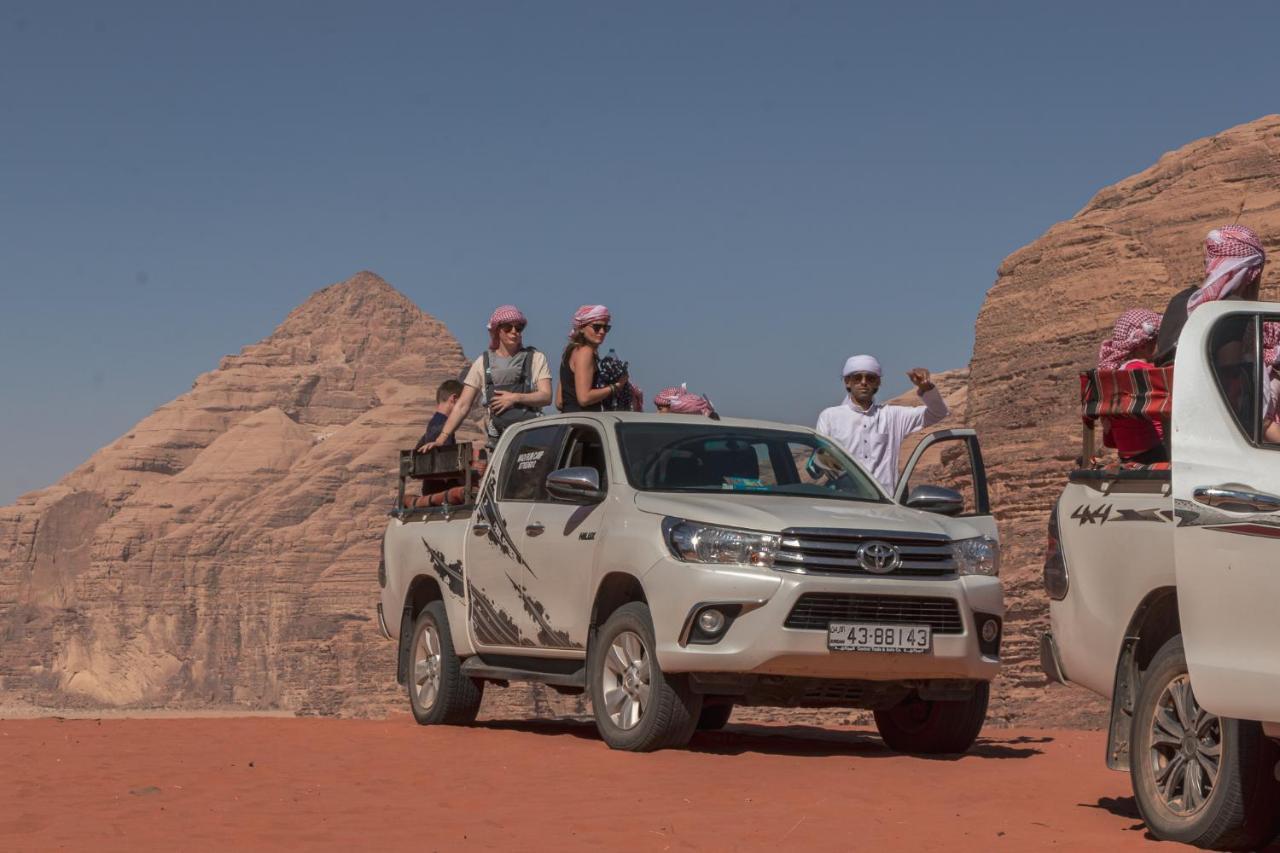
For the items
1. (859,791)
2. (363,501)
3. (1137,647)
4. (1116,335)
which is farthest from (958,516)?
(363,501)

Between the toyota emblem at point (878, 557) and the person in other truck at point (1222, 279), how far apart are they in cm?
201

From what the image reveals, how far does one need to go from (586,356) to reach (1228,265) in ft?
17.4

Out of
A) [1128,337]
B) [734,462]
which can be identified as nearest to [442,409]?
[734,462]

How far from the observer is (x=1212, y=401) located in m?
6.32

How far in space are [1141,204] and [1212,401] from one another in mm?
53463

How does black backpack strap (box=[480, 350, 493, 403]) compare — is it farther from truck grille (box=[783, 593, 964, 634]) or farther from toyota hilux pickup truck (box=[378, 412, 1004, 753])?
truck grille (box=[783, 593, 964, 634])

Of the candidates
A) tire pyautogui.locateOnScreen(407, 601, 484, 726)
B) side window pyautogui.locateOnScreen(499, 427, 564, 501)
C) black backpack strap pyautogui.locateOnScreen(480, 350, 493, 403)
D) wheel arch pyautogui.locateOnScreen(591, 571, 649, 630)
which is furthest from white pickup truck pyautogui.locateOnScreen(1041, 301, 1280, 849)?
black backpack strap pyautogui.locateOnScreen(480, 350, 493, 403)

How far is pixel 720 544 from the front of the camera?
363 inches

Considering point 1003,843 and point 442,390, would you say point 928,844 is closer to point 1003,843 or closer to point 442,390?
point 1003,843

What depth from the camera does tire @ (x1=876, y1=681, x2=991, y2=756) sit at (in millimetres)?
9984

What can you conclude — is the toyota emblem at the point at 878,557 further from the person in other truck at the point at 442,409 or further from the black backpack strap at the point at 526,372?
the person in other truck at the point at 442,409

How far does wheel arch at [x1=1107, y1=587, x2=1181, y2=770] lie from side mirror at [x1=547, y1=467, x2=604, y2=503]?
3413mm

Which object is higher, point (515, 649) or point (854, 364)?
point (854, 364)

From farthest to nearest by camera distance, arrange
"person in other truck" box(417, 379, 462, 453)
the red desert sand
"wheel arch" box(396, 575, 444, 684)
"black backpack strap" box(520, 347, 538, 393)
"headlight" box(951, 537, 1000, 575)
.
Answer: "person in other truck" box(417, 379, 462, 453)
"black backpack strap" box(520, 347, 538, 393)
"wheel arch" box(396, 575, 444, 684)
"headlight" box(951, 537, 1000, 575)
the red desert sand
